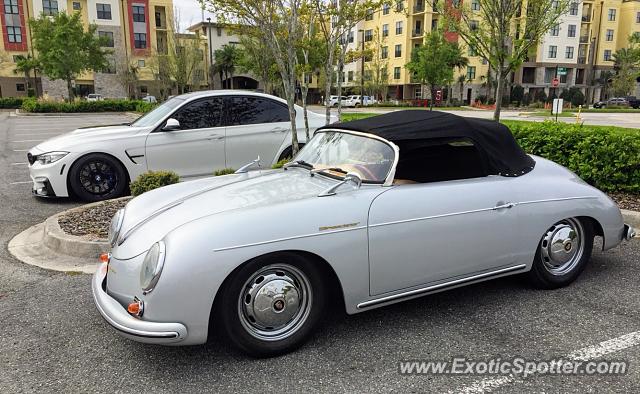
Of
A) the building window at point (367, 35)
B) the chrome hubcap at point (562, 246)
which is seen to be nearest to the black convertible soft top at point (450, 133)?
the chrome hubcap at point (562, 246)

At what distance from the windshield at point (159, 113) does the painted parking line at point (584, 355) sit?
6.23 meters

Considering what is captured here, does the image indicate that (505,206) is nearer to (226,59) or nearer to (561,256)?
(561,256)

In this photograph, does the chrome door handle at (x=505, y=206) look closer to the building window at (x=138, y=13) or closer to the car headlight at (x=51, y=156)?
the car headlight at (x=51, y=156)

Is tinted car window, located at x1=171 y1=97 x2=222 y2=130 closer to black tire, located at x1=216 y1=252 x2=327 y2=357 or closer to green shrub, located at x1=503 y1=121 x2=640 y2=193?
green shrub, located at x1=503 y1=121 x2=640 y2=193

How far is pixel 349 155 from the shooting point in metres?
3.93

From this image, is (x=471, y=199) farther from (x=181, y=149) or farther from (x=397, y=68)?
(x=397, y=68)

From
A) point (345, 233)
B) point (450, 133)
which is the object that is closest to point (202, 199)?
point (345, 233)

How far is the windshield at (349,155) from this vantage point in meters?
3.67

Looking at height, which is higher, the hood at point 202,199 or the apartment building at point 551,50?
the apartment building at point 551,50

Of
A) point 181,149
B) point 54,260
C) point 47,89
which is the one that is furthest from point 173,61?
point 54,260

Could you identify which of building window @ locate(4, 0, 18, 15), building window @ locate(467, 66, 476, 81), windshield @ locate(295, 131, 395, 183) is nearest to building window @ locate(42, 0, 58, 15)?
building window @ locate(4, 0, 18, 15)

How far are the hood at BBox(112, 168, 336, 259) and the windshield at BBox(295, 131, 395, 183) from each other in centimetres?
17

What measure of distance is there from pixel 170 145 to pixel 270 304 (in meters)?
5.14

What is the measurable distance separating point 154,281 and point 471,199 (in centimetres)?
225
